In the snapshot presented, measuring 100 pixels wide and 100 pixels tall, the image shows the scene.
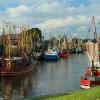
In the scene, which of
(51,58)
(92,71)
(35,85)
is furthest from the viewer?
(51,58)

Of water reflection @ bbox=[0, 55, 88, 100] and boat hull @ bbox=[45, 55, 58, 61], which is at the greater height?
boat hull @ bbox=[45, 55, 58, 61]

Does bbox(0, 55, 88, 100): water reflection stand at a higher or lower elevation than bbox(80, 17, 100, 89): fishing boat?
lower

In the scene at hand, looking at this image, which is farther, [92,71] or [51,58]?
[51,58]

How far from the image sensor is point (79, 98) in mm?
17359

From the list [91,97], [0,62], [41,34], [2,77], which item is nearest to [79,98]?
[91,97]

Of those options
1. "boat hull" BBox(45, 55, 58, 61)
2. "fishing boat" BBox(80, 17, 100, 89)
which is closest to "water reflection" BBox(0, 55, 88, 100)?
"fishing boat" BBox(80, 17, 100, 89)

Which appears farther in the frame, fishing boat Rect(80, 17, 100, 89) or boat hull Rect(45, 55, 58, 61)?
boat hull Rect(45, 55, 58, 61)

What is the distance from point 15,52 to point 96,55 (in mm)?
45626

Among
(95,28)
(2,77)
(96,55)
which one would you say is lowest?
(2,77)

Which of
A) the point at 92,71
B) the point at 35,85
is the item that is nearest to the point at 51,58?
the point at 35,85

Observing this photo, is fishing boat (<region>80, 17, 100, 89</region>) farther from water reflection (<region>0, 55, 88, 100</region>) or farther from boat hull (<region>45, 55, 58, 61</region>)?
A: boat hull (<region>45, 55, 58, 61</region>)

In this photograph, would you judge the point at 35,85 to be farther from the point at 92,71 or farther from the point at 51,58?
the point at 51,58

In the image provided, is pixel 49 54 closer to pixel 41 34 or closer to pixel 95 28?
pixel 41 34

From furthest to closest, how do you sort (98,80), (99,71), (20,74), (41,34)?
1. (41,34)
2. (20,74)
3. (99,71)
4. (98,80)
